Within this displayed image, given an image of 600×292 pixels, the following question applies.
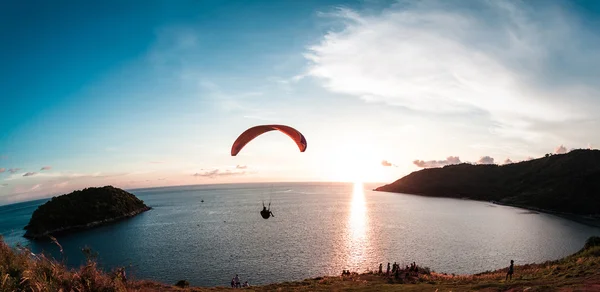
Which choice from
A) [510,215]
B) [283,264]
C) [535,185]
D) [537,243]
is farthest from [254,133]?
[535,185]

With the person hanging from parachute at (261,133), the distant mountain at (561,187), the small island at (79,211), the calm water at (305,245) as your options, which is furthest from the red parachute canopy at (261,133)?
the distant mountain at (561,187)

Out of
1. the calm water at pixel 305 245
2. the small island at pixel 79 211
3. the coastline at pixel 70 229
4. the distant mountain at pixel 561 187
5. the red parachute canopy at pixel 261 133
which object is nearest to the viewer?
the red parachute canopy at pixel 261 133

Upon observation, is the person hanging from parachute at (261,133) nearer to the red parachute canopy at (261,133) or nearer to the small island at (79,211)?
the red parachute canopy at (261,133)

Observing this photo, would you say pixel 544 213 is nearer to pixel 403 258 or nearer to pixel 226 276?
pixel 403 258

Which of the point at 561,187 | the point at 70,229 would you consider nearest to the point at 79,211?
the point at 70,229

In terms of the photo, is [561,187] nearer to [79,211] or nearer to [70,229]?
[70,229]

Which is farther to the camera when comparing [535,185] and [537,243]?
[535,185]
